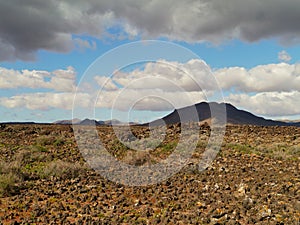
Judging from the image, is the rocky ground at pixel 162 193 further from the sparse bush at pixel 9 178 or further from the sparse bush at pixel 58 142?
the sparse bush at pixel 58 142

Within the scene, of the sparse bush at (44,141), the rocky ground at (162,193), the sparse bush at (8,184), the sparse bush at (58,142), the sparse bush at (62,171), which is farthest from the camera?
the sparse bush at (44,141)

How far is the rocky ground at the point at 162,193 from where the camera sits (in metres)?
8.35

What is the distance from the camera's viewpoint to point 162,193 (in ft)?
34.2

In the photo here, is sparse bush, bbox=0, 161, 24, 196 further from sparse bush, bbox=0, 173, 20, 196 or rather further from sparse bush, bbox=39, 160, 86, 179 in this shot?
sparse bush, bbox=39, 160, 86, 179

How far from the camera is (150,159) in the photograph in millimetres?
15898

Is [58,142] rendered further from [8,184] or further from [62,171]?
[8,184]

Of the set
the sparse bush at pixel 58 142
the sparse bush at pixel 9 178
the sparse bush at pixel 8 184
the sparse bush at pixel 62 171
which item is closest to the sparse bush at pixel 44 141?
the sparse bush at pixel 58 142

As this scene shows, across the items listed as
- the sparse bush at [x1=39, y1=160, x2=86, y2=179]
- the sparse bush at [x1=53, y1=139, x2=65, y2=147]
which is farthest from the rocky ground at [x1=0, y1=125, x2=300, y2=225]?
the sparse bush at [x1=53, y1=139, x2=65, y2=147]

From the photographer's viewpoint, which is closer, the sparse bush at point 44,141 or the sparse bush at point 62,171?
the sparse bush at point 62,171

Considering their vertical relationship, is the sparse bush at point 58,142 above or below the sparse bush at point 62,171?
above

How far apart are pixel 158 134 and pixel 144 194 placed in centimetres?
1379

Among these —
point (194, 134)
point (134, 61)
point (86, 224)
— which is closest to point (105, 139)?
point (194, 134)

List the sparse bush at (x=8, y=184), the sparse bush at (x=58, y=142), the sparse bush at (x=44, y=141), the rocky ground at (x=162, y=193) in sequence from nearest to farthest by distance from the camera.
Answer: the rocky ground at (x=162, y=193) < the sparse bush at (x=8, y=184) < the sparse bush at (x=58, y=142) < the sparse bush at (x=44, y=141)

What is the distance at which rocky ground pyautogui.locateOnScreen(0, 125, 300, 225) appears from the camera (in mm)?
8352
